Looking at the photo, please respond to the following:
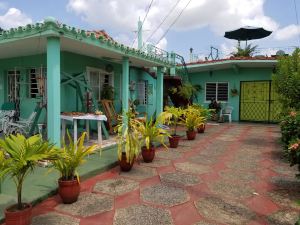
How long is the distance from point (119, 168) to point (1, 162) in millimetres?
2792

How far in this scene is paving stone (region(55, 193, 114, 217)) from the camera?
338 centimetres

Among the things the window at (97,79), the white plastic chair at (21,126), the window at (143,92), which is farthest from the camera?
the window at (143,92)

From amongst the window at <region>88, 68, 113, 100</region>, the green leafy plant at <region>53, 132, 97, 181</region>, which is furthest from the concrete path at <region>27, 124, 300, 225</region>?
the window at <region>88, 68, 113, 100</region>

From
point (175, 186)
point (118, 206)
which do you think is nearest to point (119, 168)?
point (175, 186)

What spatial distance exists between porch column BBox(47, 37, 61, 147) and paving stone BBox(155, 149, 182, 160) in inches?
99.7

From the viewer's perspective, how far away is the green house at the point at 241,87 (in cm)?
1368

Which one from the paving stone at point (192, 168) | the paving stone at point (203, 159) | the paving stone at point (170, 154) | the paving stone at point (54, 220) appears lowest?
the paving stone at point (54, 220)

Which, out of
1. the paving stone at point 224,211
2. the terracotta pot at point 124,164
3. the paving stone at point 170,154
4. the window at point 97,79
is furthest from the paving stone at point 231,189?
the window at point 97,79

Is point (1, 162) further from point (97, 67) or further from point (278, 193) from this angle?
point (97, 67)

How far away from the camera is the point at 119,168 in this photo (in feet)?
17.5

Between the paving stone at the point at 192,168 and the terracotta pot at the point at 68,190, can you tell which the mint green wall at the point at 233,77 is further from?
the terracotta pot at the point at 68,190

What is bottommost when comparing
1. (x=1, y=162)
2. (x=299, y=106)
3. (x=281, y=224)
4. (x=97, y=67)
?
(x=281, y=224)

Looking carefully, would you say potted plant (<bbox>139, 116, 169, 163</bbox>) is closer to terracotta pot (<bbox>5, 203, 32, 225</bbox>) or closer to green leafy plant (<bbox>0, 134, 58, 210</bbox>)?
green leafy plant (<bbox>0, 134, 58, 210</bbox>)

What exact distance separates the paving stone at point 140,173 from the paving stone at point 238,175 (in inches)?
51.6
